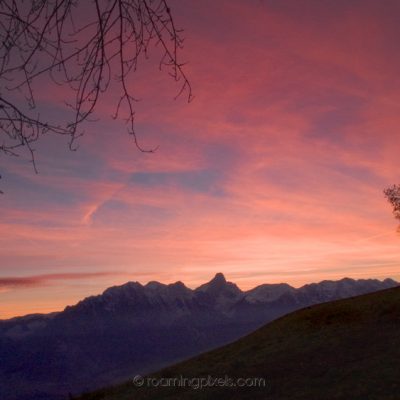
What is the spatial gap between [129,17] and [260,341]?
115 feet

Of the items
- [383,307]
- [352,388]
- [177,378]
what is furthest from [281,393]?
[383,307]

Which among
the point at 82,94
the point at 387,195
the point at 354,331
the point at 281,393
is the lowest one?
the point at 281,393

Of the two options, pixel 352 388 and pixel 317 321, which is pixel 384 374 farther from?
pixel 317 321

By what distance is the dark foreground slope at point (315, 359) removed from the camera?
74.4 feet

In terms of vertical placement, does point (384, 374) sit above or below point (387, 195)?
below

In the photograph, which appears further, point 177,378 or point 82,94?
point 177,378

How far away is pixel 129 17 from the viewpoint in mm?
4648

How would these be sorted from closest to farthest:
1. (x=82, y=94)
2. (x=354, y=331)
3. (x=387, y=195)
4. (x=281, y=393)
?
(x=82, y=94)
(x=281, y=393)
(x=354, y=331)
(x=387, y=195)

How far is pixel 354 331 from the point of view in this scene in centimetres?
3244

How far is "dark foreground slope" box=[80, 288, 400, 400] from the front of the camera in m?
22.7

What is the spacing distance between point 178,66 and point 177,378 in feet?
99.3

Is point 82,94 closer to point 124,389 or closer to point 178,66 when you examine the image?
point 178,66

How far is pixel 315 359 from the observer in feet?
91.8

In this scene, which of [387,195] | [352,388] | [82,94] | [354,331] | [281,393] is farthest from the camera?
[387,195]
